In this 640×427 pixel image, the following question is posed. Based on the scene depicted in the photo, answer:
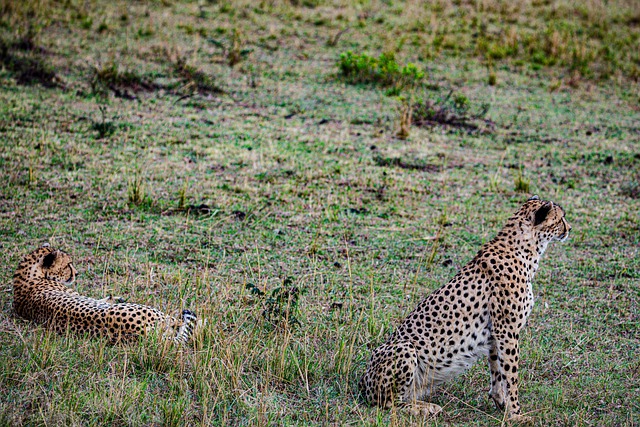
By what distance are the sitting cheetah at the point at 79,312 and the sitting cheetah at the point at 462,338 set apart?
1.31 metres

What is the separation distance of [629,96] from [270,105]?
6420 millimetres

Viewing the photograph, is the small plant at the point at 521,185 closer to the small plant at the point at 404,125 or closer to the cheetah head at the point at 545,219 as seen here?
the small plant at the point at 404,125

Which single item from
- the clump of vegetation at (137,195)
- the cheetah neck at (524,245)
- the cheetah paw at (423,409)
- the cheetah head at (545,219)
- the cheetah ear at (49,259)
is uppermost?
the cheetah head at (545,219)

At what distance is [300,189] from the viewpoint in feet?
27.4

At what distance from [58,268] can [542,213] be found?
3.41 m

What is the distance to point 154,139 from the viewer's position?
31.0 feet

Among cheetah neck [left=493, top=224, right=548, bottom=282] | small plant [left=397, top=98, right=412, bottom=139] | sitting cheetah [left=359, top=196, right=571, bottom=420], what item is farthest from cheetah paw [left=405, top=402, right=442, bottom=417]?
small plant [left=397, top=98, right=412, bottom=139]

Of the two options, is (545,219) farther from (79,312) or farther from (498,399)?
(79,312)

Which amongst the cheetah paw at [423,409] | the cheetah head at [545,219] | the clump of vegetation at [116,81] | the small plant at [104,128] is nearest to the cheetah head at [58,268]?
the cheetah paw at [423,409]

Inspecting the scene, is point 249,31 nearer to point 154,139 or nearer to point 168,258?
point 154,139

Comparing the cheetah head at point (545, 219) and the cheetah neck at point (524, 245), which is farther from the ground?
the cheetah head at point (545, 219)

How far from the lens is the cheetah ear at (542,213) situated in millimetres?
4648

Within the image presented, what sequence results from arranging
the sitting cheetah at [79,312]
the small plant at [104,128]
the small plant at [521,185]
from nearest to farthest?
the sitting cheetah at [79,312], the small plant at [521,185], the small plant at [104,128]

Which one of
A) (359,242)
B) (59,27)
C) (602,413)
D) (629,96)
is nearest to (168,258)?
(359,242)
